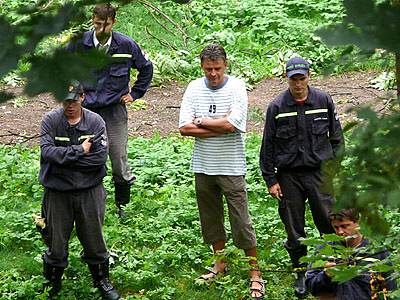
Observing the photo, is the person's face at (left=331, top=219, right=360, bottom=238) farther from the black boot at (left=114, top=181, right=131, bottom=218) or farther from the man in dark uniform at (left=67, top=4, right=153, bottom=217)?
the black boot at (left=114, top=181, right=131, bottom=218)

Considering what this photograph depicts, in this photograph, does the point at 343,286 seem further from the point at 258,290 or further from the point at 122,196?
the point at 122,196

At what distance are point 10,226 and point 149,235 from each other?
1.31m

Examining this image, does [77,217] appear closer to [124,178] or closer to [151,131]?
[124,178]

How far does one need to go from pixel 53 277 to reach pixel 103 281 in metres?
0.38

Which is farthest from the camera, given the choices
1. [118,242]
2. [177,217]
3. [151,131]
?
[151,131]

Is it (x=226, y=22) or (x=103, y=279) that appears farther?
(x=226, y=22)

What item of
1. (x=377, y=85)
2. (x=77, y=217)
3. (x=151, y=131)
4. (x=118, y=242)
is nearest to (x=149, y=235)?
(x=118, y=242)

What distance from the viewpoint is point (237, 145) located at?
20.9 feet

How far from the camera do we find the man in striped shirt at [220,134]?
20.6 feet

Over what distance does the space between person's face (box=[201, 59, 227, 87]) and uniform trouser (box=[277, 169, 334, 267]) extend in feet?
2.69

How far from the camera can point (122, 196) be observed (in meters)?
8.17

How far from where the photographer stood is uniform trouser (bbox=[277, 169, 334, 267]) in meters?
6.18

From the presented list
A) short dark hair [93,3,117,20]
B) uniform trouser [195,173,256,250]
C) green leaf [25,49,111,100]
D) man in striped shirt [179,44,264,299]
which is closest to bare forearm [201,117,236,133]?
man in striped shirt [179,44,264,299]

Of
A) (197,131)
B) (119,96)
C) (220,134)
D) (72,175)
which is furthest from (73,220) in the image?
(119,96)
